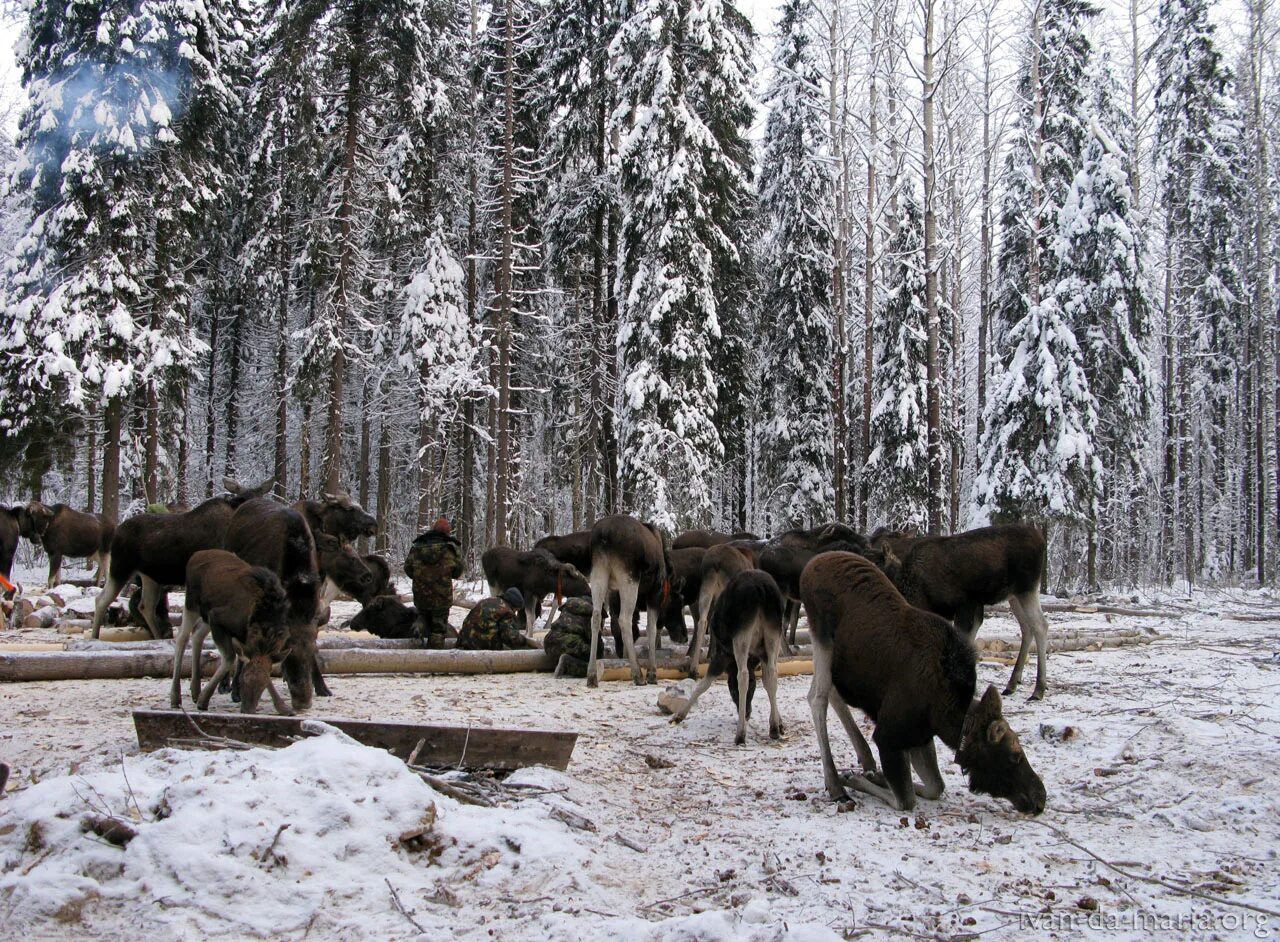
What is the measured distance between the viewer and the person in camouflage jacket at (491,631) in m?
11.6

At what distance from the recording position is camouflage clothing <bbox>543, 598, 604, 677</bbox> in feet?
36.3

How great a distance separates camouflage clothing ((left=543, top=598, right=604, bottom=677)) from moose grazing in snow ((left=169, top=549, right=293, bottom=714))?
13.4 feet

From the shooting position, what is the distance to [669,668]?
11.5 metres

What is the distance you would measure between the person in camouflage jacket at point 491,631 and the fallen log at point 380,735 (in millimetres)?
5411

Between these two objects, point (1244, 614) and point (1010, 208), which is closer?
point (1244, 614)

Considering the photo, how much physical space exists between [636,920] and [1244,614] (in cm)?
1865

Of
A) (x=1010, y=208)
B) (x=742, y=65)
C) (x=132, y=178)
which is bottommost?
(x=132, y=178)

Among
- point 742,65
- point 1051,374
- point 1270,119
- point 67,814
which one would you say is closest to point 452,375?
point 742,65

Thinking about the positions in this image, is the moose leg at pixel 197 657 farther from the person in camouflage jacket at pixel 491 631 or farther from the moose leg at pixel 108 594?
the person in camouflage jacket at pixel 491 631

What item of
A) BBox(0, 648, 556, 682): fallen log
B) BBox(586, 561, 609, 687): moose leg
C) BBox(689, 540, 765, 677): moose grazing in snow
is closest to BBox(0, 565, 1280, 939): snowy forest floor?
BBox(0, 648, 556, 682): fallen log

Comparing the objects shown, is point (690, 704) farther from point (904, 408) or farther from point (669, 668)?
point (904, 408)

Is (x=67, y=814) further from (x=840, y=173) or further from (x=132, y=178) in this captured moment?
(x=840, y=173)

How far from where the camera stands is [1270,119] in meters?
29.8

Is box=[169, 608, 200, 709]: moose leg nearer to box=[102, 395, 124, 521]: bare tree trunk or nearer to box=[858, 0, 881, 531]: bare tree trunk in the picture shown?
box=[102, 395, 124, 521]: bare tree trunk
